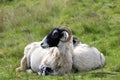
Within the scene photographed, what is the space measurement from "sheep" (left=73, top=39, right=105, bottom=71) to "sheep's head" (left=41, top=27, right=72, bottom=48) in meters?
0.73

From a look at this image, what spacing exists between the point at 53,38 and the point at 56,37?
87 millimetres

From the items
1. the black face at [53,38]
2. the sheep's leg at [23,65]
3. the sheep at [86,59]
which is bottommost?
the sheep's leg at [23,65]

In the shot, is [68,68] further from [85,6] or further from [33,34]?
[85,6]

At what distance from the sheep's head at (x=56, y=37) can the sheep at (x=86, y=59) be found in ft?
2.39

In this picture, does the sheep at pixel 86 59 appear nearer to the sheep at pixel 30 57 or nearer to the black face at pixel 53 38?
the black face at pixel 53 38

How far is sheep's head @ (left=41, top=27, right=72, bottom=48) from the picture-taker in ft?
38.7

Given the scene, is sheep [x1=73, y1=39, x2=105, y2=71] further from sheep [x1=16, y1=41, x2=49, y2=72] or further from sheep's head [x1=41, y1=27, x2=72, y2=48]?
sheep [x1=16, y1=41, x2=49, y2=72]

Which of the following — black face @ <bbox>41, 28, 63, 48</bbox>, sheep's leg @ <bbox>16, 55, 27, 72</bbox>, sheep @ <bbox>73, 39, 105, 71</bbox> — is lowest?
sheep's leg @ <bbox>16, 55, 27, 72</bbox>

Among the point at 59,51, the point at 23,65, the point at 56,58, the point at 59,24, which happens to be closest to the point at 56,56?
the point at 56,58

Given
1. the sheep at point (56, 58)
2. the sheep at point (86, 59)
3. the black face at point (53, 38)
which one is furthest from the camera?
the sheep at point (86, 59)

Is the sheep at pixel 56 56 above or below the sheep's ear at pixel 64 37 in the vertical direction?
below

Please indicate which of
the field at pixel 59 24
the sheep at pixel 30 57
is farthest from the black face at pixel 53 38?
the sheep at pixel 30 57

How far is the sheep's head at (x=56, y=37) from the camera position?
11.8 meters

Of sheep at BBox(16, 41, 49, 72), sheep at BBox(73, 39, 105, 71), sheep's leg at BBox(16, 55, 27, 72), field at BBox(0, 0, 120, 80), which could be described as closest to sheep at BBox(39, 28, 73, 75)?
sheep at BBox(73, 39, 105, 71)
